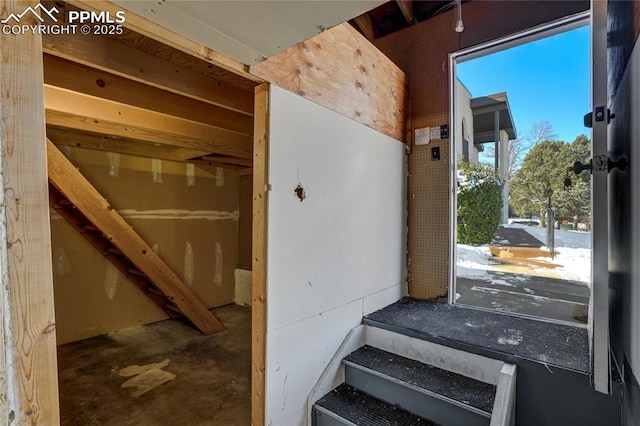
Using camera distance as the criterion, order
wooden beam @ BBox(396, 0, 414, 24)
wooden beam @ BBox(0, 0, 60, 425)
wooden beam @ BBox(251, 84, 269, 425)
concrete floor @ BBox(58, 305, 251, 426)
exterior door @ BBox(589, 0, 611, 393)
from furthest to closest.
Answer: wooden beam @ BBox(396, 0, 414, 24) → concrete floor @ BBox(58, 305, 251, 426) → wooden beam @ BBox(251, 84, 269, 425) → exterior door @ BBox(589, 0, 611, 393) → wooden beam @ BBox(0, 0, 60, 425)

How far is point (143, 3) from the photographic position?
3.30 ft

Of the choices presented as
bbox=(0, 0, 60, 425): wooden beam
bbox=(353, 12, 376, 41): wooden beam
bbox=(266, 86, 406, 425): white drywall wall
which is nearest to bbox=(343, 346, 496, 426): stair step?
bbox=(266, 86, 406, 425): white drywall wall

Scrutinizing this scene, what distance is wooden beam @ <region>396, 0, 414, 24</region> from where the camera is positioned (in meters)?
2.66

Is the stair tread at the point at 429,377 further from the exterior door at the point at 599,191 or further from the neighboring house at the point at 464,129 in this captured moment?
the neighboring house at the point at 464,129

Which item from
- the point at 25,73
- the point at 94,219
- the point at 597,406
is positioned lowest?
the point at 597,406

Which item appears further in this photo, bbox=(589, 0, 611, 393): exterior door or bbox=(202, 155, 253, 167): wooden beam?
bbox=(202, 155, 253, 167): wooden beam

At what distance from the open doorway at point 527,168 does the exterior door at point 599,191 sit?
1318 mm

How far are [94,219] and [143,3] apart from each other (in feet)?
7.51

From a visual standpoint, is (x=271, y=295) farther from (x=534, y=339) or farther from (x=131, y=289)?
(x=131, y=289)

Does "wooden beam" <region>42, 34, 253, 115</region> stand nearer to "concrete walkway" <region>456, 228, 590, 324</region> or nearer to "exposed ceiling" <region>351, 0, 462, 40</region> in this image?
"exposed ceiling" <region>351, 0, 462, 40</region>

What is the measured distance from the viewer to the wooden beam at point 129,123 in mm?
1877

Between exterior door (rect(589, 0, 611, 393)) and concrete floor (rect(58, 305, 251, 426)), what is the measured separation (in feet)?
6.28

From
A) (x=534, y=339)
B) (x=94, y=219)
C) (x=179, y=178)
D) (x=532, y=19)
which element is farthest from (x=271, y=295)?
(x=179, y=178)

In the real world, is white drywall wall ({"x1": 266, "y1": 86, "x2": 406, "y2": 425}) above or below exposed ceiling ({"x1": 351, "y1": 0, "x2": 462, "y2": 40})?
below
